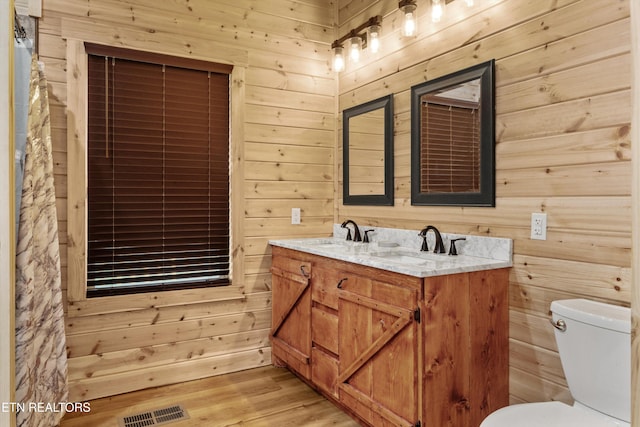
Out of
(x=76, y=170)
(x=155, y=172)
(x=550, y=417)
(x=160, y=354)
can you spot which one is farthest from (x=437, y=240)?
(x=76, y=170)

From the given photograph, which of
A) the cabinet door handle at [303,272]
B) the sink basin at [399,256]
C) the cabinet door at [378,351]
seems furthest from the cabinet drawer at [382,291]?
the cabinet door handle at [303,272]

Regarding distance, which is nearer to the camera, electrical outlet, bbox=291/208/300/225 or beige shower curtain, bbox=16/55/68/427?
beige shower curtain, bbox=16/55/68/427

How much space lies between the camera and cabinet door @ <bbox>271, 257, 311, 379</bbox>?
8.90 feet

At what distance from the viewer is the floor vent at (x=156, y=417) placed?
7.77 feet

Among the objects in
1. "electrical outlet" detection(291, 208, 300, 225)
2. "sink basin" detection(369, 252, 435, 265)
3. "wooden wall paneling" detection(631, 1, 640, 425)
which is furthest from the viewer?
"electrical outlet" detection(291, 208, 300, 225)

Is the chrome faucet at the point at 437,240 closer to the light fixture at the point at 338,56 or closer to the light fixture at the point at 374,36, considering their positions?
the light fixture at the point at 374,36

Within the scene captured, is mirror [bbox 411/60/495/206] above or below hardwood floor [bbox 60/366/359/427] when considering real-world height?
above

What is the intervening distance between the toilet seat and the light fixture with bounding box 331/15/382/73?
7.41 feet

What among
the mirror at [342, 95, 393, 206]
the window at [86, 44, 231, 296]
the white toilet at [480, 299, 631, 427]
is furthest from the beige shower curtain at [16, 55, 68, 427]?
the mirror at [342, 95, 393, 206]

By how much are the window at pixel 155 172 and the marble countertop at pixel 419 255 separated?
2.11 ft

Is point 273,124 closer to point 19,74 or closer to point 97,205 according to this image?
point 97,205

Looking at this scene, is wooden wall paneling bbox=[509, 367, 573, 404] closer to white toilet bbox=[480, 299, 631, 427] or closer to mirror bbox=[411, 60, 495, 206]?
white toilet bbox=[480, 299, 631, 427]

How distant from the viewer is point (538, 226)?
6.39 feet

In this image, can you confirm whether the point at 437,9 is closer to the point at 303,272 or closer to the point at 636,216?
the point at 303,272
